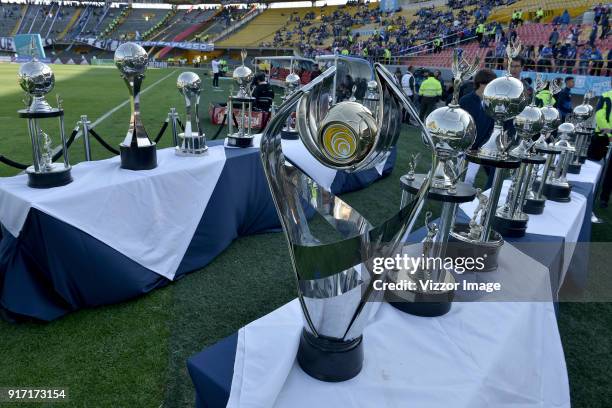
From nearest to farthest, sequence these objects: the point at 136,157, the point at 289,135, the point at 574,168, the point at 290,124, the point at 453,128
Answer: the point at 453,128
the point at 136,157
the point at 574,168
the point at 289,135
the point at 290,124

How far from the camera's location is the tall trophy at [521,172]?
5.59 ft

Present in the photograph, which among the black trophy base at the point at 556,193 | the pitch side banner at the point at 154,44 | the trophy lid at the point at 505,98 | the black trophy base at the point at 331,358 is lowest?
the black trophy base at the point at 331,358

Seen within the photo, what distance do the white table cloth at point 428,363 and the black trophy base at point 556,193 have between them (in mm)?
1337

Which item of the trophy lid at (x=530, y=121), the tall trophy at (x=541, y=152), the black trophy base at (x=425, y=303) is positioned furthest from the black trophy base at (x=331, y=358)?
the tall trophy at (x=541, y=152)

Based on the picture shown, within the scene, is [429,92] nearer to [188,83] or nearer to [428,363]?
[188,83]

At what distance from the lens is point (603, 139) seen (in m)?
4.76

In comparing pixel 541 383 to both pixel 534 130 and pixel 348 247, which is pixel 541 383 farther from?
pixel 534 130

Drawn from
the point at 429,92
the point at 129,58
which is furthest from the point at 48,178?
the point at 429,92

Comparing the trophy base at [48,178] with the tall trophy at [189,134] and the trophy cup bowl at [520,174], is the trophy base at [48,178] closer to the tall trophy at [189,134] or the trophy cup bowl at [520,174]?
the tall trophy at [189,134]

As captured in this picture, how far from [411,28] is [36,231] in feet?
87.8

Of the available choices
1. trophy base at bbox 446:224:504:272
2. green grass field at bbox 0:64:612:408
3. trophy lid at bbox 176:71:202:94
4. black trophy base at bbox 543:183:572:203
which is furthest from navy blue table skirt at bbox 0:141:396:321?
black trophy base at bbox 543:183:572:203

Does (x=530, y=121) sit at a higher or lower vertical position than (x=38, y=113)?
higher

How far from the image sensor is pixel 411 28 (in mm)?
25203

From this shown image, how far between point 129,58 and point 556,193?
2.64 meters
